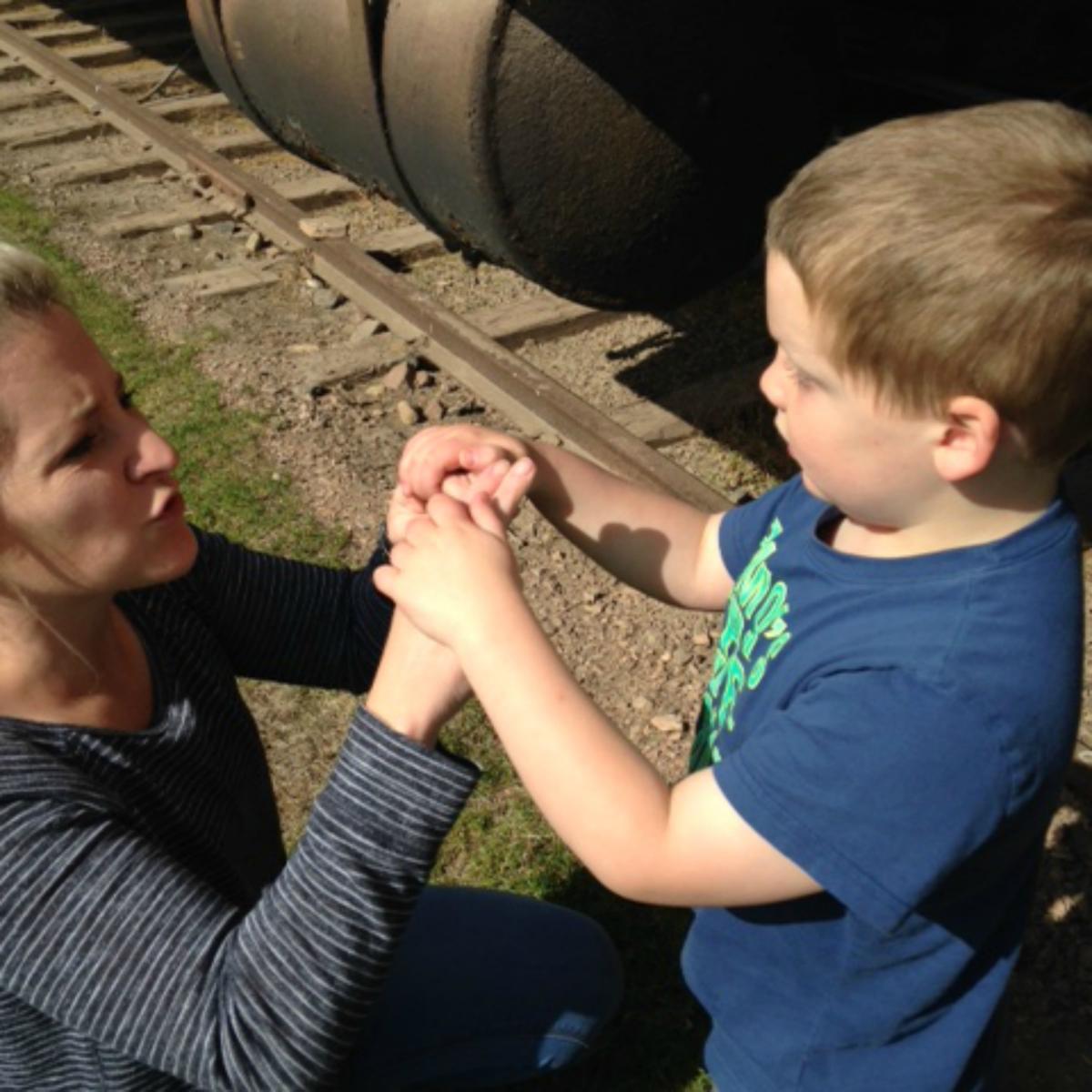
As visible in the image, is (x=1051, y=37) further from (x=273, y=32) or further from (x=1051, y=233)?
(x=1051, y=233)

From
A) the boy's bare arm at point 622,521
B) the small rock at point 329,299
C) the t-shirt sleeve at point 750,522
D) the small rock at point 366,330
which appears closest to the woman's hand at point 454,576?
the boy's bare arm at point 622,521

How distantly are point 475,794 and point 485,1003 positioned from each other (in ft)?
2.93

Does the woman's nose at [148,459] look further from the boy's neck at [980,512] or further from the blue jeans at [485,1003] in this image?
the blue jeans at [485,1003]

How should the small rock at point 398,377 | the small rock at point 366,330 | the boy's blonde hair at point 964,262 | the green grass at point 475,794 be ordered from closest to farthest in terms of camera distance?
the boy's blonde hair at point 964,262 → the green grass at point 475,794 → the small rock at point 398,377 → the small rock at point 366,330

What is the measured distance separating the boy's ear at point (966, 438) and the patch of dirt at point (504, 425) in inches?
60.4

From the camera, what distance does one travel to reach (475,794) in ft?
10.4

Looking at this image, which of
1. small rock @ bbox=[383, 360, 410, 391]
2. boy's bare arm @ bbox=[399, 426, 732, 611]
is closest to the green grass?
small rock @ bbox=[383, 360, 410, 391]

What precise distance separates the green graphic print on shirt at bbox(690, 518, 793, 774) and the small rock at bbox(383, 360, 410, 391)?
3157mm

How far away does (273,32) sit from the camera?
4.04m

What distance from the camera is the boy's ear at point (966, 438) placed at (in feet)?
4.15

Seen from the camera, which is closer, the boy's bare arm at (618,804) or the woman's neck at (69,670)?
the boy's bare arm at (618,804)

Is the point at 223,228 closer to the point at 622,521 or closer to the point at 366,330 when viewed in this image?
the point at 366,330

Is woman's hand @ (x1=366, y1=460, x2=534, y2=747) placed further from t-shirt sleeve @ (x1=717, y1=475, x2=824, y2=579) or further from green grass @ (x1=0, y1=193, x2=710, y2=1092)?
green grass @ (x1=0, y1=193, x2=710, y2=1092)

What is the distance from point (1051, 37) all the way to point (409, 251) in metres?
2.68
